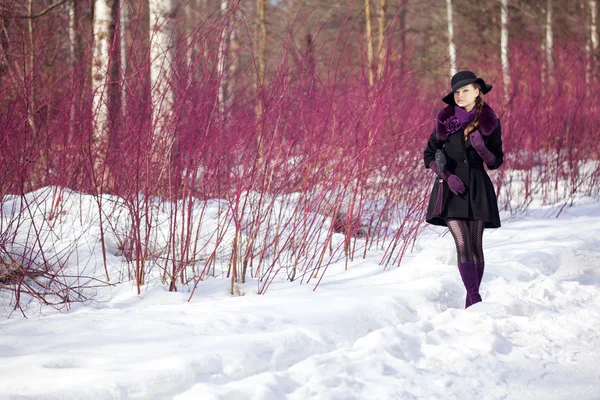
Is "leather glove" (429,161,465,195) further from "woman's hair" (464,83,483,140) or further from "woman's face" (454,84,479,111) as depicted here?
"woman's face" (454,84,479,111)

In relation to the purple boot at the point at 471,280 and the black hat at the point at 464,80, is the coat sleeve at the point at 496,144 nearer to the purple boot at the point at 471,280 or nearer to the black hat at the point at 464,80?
the black hat at the point at 464,80

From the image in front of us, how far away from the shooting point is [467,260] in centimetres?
327

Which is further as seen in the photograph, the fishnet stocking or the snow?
the fishnet stocking

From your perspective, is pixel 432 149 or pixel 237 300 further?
pixel 432 149

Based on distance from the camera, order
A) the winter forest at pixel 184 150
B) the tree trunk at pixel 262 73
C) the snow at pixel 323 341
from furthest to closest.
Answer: the tree trunk at pixel 262 73
the winter forest at pixel 184 150
the snow at pixel 323 341

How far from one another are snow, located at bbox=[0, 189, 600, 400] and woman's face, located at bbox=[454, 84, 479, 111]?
98 cm

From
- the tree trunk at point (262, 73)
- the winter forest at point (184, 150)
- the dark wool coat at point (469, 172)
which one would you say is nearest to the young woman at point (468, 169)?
the dark wool coat at point (469, 172)

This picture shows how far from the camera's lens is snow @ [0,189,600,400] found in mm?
2199

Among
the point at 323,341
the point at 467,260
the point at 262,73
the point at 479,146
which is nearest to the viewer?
the point at 323,341

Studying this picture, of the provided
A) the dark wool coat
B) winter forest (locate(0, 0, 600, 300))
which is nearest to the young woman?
the dark wool coat

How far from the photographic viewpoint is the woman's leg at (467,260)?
129 inches

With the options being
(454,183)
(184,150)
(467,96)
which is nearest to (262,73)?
(184,150)

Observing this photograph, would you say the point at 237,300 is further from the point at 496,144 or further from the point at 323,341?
the point at 496,144

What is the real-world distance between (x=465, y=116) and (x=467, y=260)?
721 mm
